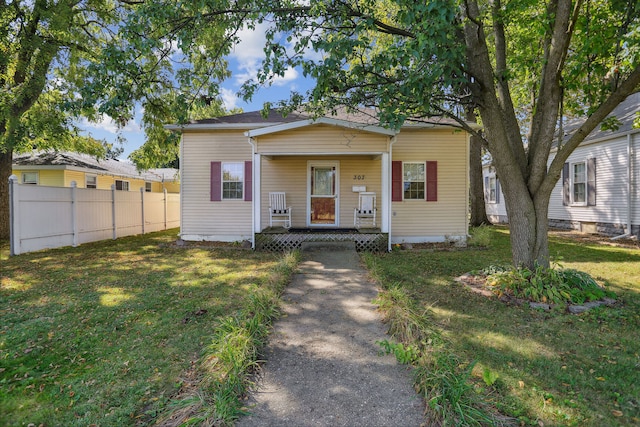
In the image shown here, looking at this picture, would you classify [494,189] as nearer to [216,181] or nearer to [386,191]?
[386,191]

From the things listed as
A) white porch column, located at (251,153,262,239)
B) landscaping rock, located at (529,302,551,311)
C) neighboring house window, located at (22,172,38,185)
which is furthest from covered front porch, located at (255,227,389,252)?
neighboring house window, located at (22,172,38,185)

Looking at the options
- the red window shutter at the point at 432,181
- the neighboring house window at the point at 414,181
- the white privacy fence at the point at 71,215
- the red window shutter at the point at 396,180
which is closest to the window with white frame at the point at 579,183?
the red window shutter at the point at 432,181

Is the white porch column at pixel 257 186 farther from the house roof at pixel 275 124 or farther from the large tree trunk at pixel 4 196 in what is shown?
the large tree trunk at pixel 4 196

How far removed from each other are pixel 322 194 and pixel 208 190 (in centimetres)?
355

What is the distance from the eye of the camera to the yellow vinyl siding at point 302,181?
990 centimetres

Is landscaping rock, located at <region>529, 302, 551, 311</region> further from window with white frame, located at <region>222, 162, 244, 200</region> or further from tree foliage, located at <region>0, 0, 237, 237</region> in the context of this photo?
window with white frame, located at <region>222, 162, 244, 200</region>

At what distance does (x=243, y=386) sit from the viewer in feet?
8.09

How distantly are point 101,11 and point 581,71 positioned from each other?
478 inches

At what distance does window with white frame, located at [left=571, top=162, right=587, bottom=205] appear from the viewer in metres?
11.9

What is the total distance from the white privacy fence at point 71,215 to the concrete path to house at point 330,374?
7571 millimetres

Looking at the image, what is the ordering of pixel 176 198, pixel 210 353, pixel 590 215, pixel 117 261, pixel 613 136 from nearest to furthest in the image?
1. pixel 210 353
2. pixel 117 261
3. pixel 613 136
4. pixel 590 215
5. pixel 176 198

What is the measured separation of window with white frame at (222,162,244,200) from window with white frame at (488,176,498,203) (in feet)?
49.2

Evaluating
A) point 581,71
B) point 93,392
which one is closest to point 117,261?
point 93,392

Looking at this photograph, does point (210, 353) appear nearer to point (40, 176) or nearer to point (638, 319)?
point (638, 319)
